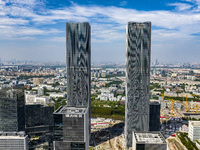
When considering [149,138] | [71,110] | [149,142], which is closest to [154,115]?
[149,138]

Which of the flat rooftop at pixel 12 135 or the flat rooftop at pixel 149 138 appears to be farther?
the flat rooftop at pixel 12 135

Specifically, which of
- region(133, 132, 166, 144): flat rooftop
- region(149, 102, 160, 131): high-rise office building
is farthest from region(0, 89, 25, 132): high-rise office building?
region(149, 102, 160, 131): high-rise office building

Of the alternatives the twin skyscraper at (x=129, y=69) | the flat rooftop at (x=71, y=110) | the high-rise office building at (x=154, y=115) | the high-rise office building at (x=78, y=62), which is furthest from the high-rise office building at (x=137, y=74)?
the flat rooftop at (x=71, y=110)

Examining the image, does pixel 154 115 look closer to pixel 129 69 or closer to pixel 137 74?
pixel 137 74

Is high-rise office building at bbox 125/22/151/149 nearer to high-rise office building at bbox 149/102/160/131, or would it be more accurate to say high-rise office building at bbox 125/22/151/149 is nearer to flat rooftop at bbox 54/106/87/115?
high-rise office building at bbox 149/102/160/131

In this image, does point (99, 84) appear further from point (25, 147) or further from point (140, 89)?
point (25, 147)

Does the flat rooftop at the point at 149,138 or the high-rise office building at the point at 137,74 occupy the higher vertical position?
the high-rise office building at the point at 137,74

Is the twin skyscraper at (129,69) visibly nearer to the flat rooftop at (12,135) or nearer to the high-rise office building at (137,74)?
the high-rise office building at (137,74)
